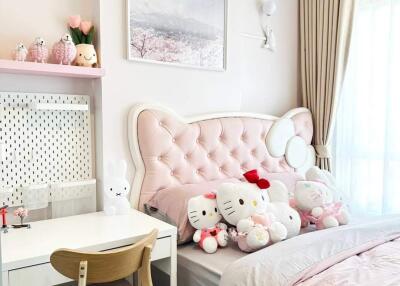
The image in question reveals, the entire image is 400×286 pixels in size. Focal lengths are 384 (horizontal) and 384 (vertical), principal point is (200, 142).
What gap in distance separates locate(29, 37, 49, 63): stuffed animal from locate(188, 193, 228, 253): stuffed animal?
38.9 inches

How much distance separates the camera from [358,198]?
2885 mm

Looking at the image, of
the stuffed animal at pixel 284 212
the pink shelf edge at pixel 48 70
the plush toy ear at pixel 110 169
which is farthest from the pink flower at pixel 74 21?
the stuffed animal at pixel 284 212

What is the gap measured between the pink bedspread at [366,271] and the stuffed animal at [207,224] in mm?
540

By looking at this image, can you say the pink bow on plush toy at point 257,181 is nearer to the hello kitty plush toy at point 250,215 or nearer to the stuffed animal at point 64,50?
the hello kitty plush toy at point 250,215

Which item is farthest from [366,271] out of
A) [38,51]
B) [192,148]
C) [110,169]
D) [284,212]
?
[38,51]

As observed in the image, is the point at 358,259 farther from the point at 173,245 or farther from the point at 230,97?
the point at 230,97

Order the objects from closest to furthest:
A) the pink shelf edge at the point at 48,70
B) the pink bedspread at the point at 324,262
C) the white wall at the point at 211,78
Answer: the pink bedspread at the point at 324,262
the pink shelf edge at the point at 48,70
the white wall at the point at 211,78

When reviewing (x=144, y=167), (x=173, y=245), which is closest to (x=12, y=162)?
(x=144, y=167)

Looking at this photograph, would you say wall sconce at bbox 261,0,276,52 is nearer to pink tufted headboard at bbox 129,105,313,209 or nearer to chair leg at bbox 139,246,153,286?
pink tufted headboard at bbox 129,105,313,209

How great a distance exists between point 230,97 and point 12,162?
1.40m

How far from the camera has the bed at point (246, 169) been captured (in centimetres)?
150

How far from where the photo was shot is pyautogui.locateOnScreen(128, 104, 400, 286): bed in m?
1.50

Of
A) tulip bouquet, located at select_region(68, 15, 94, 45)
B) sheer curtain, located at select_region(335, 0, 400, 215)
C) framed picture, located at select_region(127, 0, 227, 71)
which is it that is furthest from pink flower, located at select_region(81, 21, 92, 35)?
sheer curtain, located at select_region(335, 0, 400, 215)

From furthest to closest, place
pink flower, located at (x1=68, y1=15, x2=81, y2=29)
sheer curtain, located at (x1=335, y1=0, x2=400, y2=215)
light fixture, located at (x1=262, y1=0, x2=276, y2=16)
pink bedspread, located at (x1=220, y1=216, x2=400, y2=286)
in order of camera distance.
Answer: light fixture, located at (x1=262, y1=0, x2=276, y2=16) < sheer curtain, located at (x1=335, y1=0, x2=400, y2=215) < pink flower, located at (x1=68, y1=15, x2=81, y2=29) < pink bedspread, located at (x1=220, y1=216, x2=400, y2=286)
